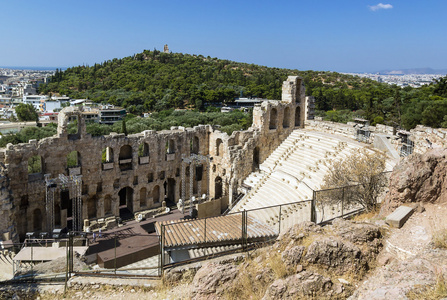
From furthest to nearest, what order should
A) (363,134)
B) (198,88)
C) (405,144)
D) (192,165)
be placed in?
(198,88)
(192,165)
(363,134)
(405,144)

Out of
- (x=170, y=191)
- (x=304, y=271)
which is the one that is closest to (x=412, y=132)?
(x=304, y=271)

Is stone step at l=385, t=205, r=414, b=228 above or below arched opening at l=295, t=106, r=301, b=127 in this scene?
below

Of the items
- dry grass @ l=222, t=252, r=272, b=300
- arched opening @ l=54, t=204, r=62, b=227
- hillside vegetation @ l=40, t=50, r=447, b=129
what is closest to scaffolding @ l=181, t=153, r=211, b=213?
arched opening @ l=54, t=204, r=62, b=227

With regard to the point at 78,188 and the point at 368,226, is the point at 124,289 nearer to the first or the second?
the point at 368,226

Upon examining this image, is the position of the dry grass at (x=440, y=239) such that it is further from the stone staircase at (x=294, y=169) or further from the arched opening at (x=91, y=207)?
the arched opening at (x=91, y=207)

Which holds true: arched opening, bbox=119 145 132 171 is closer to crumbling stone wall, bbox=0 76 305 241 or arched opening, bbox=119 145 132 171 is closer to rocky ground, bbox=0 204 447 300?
crumbling stone wall, bbox=0 76 305 241

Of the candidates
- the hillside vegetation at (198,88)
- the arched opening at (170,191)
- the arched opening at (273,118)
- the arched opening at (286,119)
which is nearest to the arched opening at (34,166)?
the arched opening at (170,191)

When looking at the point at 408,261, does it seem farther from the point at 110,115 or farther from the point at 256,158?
the point at 110,115

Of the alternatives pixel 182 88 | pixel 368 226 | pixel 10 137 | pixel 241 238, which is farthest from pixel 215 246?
pixel 182 88
